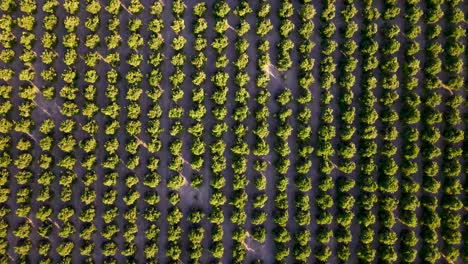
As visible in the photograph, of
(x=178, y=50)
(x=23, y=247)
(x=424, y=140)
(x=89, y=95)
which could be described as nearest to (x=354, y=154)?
(x=424, y=140)

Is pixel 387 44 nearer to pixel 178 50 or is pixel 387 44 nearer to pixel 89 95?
pixel 178 50

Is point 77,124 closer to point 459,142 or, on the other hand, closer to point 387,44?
point 387,44

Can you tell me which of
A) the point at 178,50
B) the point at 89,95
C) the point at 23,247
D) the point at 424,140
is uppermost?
the point at 178,50

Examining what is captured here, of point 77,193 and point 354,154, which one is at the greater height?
point 354,154

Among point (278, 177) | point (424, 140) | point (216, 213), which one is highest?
point (424, 140)

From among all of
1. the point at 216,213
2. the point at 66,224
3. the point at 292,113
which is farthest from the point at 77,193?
the point at 292,113

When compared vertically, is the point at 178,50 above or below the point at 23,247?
above
